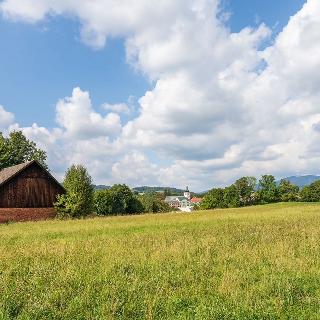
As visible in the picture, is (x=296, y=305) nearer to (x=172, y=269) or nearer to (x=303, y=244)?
(x=172, y=269)

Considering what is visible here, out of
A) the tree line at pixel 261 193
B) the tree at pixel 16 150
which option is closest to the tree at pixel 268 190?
the tree line at pixel 261 193

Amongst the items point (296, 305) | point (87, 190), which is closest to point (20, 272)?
point (296, 305)

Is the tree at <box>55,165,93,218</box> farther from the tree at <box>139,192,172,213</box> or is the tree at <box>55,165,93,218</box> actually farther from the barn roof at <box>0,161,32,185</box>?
the tree at <box>139,192,172,213</box>

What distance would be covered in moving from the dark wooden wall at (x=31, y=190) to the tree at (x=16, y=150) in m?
22.8

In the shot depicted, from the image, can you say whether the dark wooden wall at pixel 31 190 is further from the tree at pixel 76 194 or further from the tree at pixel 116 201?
the tree at pixel 116 201

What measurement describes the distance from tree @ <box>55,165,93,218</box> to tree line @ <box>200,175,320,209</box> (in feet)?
283

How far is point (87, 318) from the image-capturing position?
766 centimetres

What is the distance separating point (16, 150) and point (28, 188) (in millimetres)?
28527

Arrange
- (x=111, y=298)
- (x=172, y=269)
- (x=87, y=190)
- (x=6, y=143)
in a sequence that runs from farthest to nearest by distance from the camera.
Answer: (x=6, y=143) < (x=87, y=190) < (x=172, y=269) < (x=111, y=298)

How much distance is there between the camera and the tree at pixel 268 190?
130 metres

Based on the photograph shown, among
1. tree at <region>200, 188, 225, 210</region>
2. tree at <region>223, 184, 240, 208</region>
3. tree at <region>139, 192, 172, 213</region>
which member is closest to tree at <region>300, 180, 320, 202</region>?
tree at <region>223, 184, 240, 208</region>

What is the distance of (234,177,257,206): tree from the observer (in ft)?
442

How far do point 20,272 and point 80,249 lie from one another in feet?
13.4

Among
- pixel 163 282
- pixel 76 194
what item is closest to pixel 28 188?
pixel 76 194
